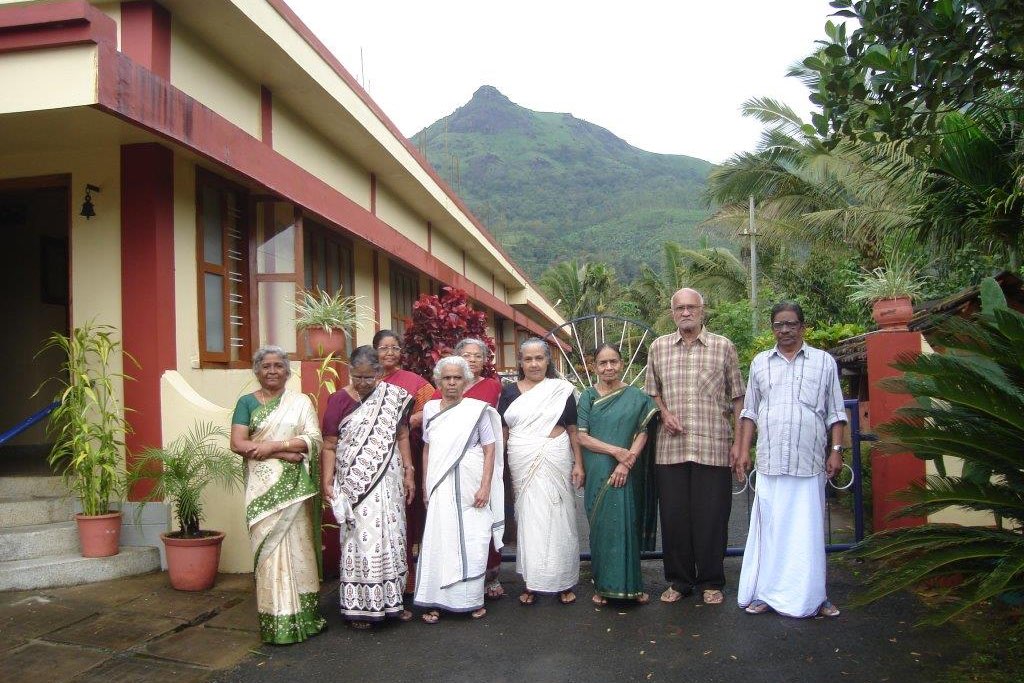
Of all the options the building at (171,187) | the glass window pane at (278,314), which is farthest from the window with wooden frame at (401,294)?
the glass window pane at (278,314)

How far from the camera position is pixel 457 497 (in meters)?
4.91

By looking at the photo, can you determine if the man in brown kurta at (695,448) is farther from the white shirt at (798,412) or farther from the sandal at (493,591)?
the sandal at (493,591)

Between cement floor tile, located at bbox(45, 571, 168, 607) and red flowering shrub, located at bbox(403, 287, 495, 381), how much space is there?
243cm

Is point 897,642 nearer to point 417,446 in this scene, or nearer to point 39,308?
point 417,446


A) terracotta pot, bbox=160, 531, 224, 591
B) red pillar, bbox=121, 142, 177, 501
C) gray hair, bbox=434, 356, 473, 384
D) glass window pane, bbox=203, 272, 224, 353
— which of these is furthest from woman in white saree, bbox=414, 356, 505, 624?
glass window pane, bbox=203, 272, 224, 353

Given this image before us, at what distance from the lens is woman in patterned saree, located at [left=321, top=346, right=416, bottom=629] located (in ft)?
15.3

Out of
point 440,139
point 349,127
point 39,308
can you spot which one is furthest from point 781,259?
point 440,139

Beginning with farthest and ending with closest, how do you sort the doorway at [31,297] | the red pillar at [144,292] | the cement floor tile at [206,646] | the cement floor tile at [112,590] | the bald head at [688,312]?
the doorway at [31,297] < the red pillar at [144,292] < the bald head at [688,312] < the cement floor tile at [112,590] < the cement floor tile at [206,646]

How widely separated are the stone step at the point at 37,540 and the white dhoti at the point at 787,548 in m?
4.27

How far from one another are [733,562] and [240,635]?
3.45 m

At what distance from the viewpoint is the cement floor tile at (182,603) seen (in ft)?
15.8

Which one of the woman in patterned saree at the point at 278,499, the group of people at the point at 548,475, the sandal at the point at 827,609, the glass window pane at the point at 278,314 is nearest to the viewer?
the woman in patterned saree at the point at 278,499

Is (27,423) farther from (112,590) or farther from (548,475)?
(548,475)

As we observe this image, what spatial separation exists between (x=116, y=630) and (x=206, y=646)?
52 centimetres
